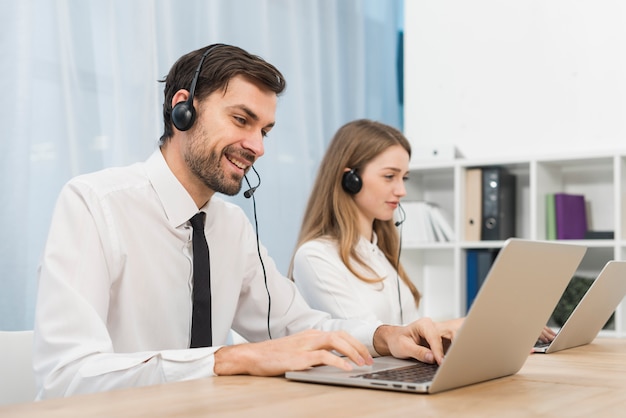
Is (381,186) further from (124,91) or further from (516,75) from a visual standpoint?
(516,75)

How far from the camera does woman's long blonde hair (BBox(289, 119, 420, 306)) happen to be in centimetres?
263

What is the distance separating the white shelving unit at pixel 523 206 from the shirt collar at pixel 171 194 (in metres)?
2.10

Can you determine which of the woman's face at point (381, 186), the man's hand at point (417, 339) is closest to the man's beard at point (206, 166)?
the man's hand at point (417, 339)

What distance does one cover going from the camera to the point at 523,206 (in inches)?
148

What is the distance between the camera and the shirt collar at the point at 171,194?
165 cm

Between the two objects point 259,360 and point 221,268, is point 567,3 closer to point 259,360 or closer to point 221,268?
point 221,268

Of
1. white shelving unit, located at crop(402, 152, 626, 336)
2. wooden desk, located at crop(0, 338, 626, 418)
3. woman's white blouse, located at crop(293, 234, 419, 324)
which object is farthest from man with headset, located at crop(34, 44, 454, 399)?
white shelving unit, located at crop(402, 152, 626, 336)

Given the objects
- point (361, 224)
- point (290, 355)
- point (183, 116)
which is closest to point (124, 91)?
point (361, 224)

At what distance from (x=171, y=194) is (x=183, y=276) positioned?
18 centimetres

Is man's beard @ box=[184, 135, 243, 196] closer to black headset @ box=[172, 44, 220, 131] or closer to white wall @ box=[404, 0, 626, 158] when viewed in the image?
black headset @ box=[172, 44, 220, 131]

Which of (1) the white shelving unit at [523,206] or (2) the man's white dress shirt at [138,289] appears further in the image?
(1) the white shelving unit at [523,206]

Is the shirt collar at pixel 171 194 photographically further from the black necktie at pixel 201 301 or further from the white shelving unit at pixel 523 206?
the white shelving unit at pixel 523 206

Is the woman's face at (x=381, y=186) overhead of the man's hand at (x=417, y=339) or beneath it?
overhead

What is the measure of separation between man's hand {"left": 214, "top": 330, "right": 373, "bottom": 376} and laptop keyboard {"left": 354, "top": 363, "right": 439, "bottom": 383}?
1.8 inches
